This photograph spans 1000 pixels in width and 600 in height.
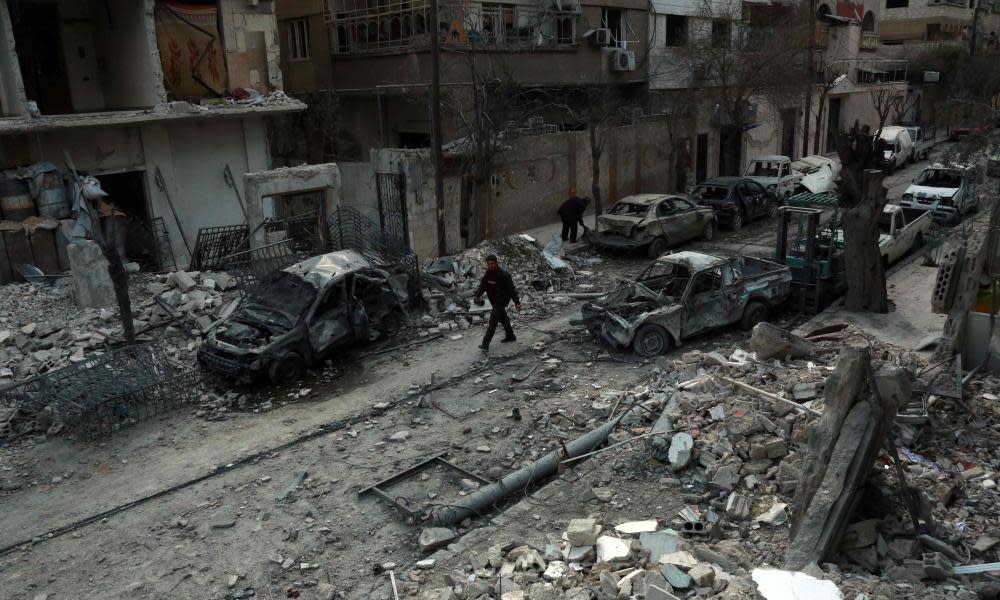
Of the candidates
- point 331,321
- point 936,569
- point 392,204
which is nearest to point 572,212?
point 392,204

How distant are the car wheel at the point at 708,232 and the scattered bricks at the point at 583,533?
1406 cm

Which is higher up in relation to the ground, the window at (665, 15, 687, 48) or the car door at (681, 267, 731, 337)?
the window at (665, 15, 687, 48)

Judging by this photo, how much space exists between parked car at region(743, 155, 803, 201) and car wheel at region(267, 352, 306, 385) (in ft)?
54.9

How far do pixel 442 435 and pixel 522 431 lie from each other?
101 centimetres

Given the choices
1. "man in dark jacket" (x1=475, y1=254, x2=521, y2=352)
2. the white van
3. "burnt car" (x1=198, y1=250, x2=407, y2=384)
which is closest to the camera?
"burnt car" (x1=198, y1=250, x2=407, y2=384)

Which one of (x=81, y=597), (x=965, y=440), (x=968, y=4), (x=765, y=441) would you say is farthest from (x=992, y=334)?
(x=968, y=4)

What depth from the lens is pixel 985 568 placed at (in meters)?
5.94

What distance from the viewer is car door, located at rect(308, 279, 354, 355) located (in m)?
11.6

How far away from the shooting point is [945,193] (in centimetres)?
2083

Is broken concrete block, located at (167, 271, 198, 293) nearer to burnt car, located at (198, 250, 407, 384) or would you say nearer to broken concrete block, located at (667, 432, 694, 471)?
burnt car, located at (198, 250, 407, 384)

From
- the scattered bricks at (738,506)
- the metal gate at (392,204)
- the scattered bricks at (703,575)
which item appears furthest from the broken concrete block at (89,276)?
the scattered bricks at (703,575)

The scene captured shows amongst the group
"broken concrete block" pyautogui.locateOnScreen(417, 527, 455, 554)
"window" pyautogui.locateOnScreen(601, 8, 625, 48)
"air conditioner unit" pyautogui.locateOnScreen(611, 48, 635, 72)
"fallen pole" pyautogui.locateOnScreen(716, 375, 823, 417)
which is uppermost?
"window" pyautogui.locateOnScreen(601, 8, 625, 48)

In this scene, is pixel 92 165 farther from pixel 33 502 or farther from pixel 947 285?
pixel 947 285

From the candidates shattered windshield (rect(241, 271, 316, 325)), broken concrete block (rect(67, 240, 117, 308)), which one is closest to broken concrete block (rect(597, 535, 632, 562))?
shattered windshield (rect(241, 271, 316, 325))
